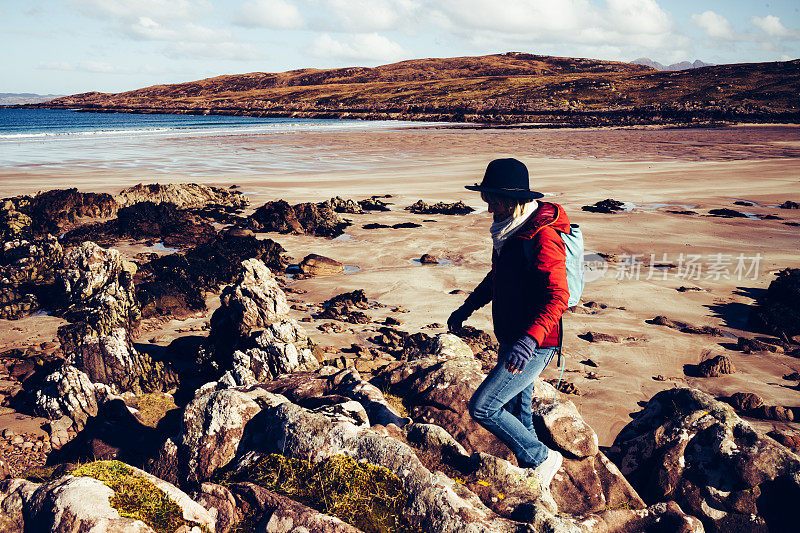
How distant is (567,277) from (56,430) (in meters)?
5.58

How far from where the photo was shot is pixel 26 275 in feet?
39.7

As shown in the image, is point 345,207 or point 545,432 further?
point 345,207

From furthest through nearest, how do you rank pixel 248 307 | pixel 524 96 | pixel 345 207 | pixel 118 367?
pixel 524 96
pixel 345 207
pixel 248 307
pixel 118 367

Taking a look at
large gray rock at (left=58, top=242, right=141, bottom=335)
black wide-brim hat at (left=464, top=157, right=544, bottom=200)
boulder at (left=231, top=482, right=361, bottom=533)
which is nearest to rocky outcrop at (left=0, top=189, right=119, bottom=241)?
large gray rock at (left=58, top=242, right=141, bottom=335)

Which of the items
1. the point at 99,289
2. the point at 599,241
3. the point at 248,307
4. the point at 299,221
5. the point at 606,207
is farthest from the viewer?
the point at 606,207

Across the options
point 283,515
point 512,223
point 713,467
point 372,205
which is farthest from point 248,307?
point 372,205

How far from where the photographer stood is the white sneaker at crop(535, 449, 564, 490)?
4359mm

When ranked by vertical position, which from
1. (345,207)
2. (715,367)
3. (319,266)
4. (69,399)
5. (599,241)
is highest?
(345,207)

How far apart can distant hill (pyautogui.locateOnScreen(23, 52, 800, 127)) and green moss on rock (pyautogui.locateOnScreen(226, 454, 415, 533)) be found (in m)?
70.1

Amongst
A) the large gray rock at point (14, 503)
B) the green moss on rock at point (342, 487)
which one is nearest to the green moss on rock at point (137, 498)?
the large gray rock at point (14, 503)

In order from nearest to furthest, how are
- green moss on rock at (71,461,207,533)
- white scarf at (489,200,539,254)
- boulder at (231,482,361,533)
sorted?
green moss on rock at (71,461,207,533), boulder at (231,482,361,533), white scarf at (489,200,539,254)

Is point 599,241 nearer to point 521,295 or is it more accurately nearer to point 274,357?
point 274,357

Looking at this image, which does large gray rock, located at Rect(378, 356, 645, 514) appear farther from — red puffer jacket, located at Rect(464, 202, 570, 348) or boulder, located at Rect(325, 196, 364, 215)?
boulder, located at Rect(325, 196, 364, 215)

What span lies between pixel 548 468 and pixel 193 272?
9581 mm
